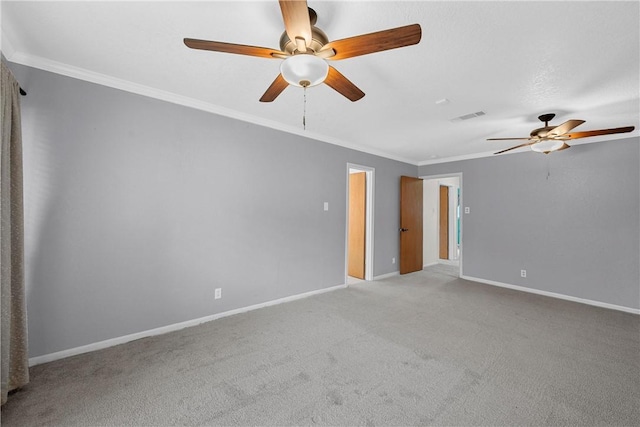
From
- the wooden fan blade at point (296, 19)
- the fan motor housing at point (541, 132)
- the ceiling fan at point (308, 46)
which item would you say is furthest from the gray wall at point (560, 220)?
the wooden fan blade at point (296, 19)

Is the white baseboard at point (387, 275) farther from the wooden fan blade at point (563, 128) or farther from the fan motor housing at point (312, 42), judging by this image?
the fan motor housing at point (312, 42)

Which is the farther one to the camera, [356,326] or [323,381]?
[356,326]

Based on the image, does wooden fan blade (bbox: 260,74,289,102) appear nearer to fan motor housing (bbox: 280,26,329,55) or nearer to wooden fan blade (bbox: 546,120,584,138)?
fan motor housing (bbox: 280,26,329,55)

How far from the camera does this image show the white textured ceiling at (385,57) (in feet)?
5.37

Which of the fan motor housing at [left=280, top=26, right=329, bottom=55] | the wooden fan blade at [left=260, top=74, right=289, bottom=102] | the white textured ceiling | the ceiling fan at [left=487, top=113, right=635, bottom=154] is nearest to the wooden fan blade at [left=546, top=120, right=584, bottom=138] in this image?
the ceiling fan at [left=487, top=113, right=635, bottom=154]

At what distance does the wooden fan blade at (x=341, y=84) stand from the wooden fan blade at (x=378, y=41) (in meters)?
0.18

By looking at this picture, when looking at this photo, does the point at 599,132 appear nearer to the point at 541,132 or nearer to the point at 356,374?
the point at 541,132

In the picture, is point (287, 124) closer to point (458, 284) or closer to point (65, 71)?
point (65, 71)

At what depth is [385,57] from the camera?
2.10 metres

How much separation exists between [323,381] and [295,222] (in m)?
2.20

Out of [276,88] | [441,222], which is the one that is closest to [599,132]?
[276,88]

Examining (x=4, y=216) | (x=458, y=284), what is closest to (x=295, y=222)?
(x=4, y=216)

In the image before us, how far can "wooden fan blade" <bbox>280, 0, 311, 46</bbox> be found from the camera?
47.8 inches

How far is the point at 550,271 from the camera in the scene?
4.27m
